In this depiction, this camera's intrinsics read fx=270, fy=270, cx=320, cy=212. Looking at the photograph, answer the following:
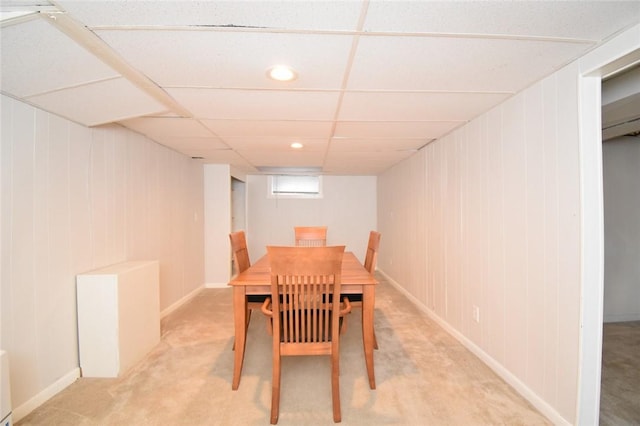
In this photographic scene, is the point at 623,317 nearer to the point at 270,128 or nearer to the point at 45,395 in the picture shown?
the point at 270,128

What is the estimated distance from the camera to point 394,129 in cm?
253

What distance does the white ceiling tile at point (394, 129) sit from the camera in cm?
236

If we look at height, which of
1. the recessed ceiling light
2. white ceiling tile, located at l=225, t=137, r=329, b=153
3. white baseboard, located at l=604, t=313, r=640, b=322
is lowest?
white baseboard, located at l=604, t=313, r=640, b=322

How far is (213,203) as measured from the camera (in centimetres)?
429

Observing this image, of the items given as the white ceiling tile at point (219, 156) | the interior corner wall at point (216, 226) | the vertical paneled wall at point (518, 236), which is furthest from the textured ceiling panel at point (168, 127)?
the vertical paneled wall at point (518, 236)

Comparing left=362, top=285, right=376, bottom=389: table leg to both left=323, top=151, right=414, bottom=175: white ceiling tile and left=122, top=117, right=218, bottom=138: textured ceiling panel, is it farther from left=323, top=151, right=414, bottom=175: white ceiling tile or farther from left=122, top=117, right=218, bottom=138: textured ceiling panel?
left=323, top=151, right=414, bottom=175: white ceiling tile

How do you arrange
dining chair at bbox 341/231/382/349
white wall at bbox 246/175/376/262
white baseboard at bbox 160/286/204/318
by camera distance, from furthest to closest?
white wall at bbox 246/175/376/262 → white baseboard at bbox 160/286/204/318 → dining chair at bbox 341/231/382/349

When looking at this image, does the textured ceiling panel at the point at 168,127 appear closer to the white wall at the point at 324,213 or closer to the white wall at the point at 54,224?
the white wall at the point at 54,224

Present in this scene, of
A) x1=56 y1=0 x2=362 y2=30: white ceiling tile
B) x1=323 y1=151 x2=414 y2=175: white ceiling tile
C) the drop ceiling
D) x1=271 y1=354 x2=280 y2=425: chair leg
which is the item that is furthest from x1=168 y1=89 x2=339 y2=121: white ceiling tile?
x1=271 y1=354 x2=280 y2=425: chair leg

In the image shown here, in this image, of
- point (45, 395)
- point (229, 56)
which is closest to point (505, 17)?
point (229, 56)

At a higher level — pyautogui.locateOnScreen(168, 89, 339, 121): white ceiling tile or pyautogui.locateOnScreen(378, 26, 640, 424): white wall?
pyautogui.locateOnScreen(168, 89, 339, 121): white ceiling tile

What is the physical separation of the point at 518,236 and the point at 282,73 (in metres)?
A: 1.81

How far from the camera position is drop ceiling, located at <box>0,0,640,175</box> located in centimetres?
104

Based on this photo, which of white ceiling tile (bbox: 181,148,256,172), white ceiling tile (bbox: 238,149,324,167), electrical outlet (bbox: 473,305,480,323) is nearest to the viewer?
electrical outlet (bbox: 473,305,480,323)
